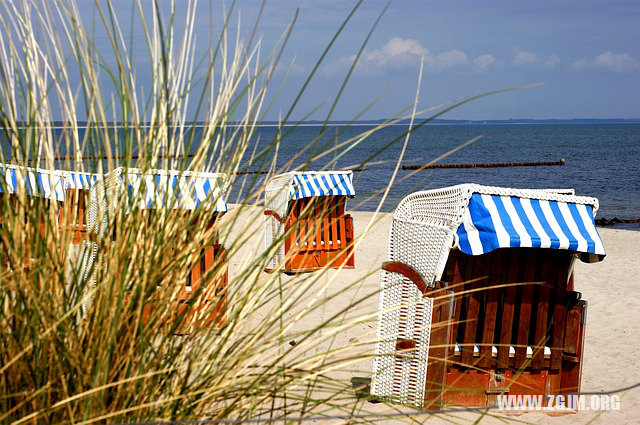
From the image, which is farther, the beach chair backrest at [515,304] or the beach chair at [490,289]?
the beach chair backrest at [515,304]

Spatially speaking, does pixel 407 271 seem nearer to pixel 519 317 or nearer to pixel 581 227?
pixel 519 317

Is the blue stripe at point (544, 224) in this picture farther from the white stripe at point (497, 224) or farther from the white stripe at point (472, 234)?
the white stripe at point (472, 234)

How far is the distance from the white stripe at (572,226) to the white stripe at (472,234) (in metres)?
0.56

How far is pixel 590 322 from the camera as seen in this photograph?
21.2 feet

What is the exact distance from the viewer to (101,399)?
1.54m

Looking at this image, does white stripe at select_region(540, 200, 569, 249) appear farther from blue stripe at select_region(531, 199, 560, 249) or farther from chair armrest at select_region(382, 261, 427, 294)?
chair armrest at select_region(382, 261, 427, 294)

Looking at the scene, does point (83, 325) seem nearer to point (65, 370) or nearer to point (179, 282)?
point (65, 370)

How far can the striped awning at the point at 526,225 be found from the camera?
3611 millimetres

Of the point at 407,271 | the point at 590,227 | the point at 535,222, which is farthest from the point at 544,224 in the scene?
the point at 407,271

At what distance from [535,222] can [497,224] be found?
0.85 feet

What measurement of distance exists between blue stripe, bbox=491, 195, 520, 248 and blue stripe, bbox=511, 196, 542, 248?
3.0 inches

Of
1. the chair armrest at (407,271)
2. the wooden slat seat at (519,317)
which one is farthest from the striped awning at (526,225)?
the chair armrest at (407,271)

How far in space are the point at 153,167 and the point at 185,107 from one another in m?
0.29

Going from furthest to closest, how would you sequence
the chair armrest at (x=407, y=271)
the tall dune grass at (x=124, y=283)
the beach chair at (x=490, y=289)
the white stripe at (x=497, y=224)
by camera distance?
the chair armrest at (x=407, y=271), the beach chair at (x=490, y=289), the white stripe at (x=497, y=224), the tall dune grass at (x=124, y=283)
